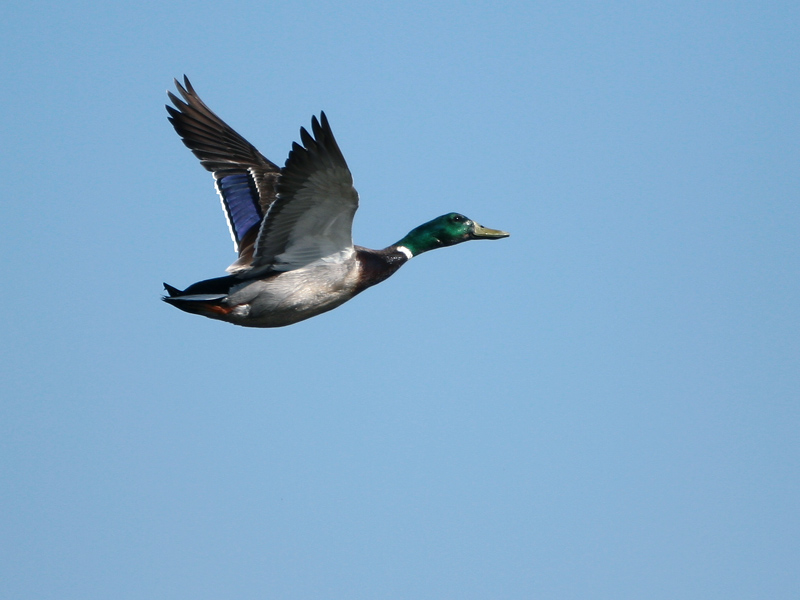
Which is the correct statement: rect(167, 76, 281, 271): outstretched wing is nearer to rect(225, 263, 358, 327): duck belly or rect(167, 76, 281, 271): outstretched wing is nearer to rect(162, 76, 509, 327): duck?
rect(162, 76, 509, 327): duck

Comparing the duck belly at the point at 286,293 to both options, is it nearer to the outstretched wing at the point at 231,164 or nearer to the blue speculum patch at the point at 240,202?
the outstretched wing at the point at 231,164

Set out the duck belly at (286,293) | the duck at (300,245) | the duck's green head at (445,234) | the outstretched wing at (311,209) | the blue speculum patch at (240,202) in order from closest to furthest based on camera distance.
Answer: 1. the outstretched wing at (311,209)
2. the duck at (300,245)
3. the duck belly at (286,293)
4. the blue speculum patch at (240,202)
5. the duck's green head at (445,234)

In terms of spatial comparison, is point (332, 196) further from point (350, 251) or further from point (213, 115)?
point (213, 115)

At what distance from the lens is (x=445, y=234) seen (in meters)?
11.3

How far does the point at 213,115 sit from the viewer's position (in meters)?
12.2

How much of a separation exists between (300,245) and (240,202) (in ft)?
6.87

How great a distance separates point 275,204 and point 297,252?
30.1 inches

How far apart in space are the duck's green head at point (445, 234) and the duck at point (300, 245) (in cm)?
1

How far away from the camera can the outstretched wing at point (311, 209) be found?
844 centimetres

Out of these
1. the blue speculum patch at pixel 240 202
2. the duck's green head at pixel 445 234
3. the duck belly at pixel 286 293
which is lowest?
the duck belly at pixel 286 293

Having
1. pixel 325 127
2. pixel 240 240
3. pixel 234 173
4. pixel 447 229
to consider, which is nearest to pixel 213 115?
pixel 234 173

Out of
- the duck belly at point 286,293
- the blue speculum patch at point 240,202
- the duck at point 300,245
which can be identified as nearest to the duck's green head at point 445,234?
the duck at point 300,245

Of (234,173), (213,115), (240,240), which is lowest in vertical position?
(240,240)

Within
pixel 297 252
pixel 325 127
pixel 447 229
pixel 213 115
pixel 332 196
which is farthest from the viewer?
pixel 213 115
